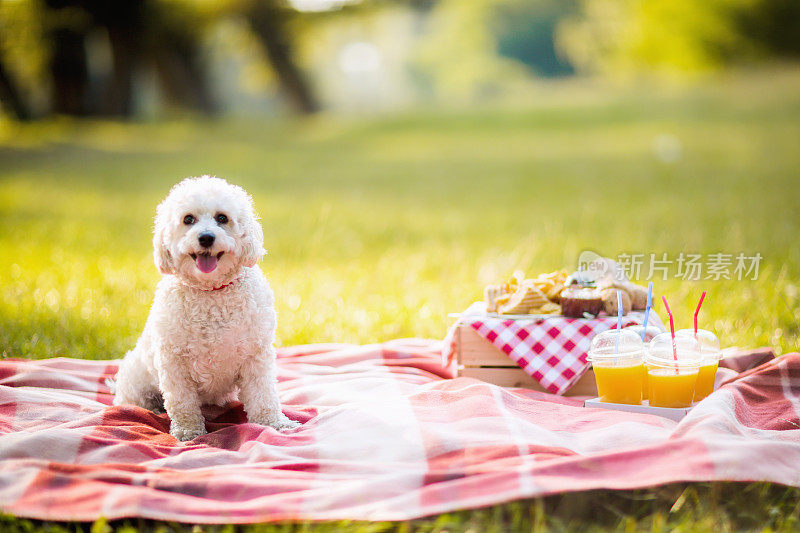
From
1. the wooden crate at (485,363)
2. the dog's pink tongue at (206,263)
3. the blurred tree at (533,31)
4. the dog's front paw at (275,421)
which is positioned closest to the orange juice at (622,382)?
the wooden crate at (485,363)

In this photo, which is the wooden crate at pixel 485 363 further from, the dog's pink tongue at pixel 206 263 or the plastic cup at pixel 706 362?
the dog's pink tongue at pixel 206 263

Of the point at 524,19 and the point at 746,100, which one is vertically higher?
the point at 524,19

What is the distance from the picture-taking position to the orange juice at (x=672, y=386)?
3.41 m

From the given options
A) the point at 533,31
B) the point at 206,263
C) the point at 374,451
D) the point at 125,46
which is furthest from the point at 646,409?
the point at 533,31

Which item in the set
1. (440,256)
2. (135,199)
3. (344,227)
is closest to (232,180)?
(135,199)

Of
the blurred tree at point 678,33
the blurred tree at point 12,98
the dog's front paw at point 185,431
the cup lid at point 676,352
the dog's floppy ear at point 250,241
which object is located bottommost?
the dog's front paw at point 185,431

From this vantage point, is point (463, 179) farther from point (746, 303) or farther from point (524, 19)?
point (524, 19)

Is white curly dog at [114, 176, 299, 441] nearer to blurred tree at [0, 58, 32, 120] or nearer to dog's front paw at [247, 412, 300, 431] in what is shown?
dog's front paw at [247, 412, 300, 431]

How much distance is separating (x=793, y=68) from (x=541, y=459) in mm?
24422

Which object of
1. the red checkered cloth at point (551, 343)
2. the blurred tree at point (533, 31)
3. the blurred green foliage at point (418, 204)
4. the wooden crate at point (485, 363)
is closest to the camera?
the red checkered cloth at point (551, 343)

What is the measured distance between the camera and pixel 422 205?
38.9 ft

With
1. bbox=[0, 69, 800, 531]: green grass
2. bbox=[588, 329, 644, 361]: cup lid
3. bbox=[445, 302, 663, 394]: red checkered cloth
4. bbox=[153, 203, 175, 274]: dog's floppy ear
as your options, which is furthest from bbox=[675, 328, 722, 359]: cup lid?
bbox=[153, 203, 175, 274]: dog's floppy ear

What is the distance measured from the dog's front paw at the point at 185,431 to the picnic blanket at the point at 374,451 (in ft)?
0.22

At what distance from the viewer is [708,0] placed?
114 feet
